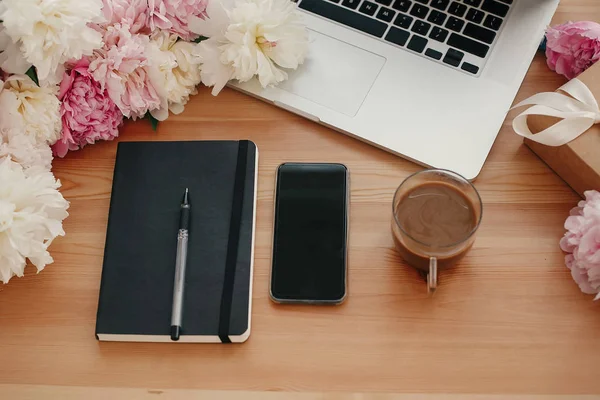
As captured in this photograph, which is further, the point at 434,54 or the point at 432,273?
the point at 434,54

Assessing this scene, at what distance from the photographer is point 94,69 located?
0.76m

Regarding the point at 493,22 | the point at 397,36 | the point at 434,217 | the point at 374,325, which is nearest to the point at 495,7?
the point at 493,22

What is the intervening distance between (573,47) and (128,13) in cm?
54

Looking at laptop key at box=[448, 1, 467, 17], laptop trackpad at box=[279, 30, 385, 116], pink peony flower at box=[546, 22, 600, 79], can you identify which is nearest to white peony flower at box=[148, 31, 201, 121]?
laptop trackpad at box=[279, 30, 385, 116]

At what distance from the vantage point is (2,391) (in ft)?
2.35

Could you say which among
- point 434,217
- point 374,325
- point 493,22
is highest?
point 493,22

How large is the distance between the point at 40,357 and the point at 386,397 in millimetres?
386

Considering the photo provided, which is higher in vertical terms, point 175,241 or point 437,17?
point 437,17

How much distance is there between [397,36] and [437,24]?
0.17ft

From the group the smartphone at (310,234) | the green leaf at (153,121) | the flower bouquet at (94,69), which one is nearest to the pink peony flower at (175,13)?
the flower bouquet at (94,69)

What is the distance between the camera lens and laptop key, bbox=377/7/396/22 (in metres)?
0.85

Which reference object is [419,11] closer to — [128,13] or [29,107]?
[128,13]

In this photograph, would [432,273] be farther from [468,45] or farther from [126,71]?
[126,71]

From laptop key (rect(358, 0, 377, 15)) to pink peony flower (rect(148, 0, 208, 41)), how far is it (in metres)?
0.21
